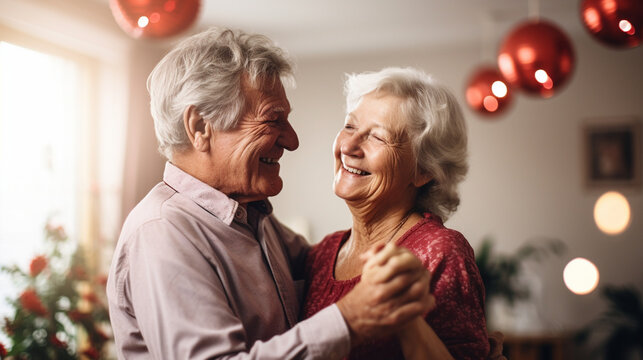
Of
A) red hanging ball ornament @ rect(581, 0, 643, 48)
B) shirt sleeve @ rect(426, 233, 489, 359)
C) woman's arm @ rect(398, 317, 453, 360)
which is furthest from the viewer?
red hanging ball ornament @ rect(581, 0, 643, 48)

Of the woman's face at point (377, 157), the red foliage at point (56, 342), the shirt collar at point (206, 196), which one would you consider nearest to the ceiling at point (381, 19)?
the red foliage at point (56, 342)

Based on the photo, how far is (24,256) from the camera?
370 centimetres

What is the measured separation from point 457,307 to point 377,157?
0.49 meters

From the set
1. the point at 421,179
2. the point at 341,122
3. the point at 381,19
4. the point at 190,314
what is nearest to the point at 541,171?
the point at 341,122

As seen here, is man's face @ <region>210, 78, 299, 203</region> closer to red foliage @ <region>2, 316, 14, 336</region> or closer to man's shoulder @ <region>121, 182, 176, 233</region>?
man's shoulder @ <region>121, 182, 176, 233</region>

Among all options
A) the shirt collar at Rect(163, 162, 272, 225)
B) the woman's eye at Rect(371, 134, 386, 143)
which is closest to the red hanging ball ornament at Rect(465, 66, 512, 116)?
the woman's eye at Rect(371, 134, 386, 143)

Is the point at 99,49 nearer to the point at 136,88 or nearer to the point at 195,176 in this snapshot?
the point at 136,88

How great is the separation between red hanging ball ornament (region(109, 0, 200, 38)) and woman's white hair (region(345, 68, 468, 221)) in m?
0.55

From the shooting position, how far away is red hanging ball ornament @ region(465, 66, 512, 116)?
10.7 feet

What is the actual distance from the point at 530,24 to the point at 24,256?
3.33 metres

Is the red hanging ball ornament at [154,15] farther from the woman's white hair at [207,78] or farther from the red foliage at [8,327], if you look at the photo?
the red foliage at [8,327]

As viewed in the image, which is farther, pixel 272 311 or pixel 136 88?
pixel 136 88

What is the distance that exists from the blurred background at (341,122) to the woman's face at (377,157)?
1.83 m

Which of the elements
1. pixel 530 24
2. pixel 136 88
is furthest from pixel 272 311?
pixel 136 88
